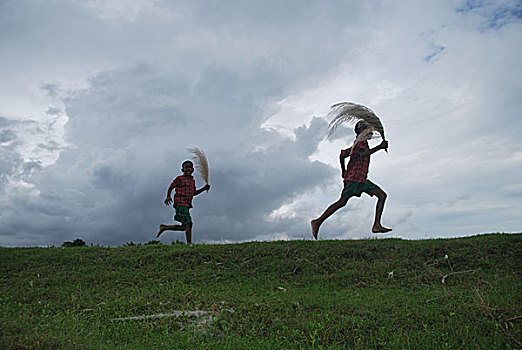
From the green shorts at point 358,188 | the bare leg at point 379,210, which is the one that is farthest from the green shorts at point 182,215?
the bare leg at point 379,210

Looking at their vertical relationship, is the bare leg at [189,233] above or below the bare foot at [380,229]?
above

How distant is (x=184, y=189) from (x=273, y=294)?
7.40 m

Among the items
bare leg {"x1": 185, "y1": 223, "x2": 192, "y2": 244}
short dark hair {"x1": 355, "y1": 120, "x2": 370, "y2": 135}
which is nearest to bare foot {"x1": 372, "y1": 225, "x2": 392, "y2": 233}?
short dark hair {"x1": 355, "y1": 120, "x2": 370, "y2": 135}

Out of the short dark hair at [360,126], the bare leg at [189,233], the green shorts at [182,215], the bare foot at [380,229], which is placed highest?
the short dark hair at [360,126]

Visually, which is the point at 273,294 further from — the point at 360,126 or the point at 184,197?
the point at 184,197

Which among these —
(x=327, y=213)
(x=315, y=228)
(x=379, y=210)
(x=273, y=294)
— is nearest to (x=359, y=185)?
(x=379, y=210)

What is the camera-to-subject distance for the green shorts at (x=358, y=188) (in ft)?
39.6

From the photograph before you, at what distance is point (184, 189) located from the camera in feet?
48.0

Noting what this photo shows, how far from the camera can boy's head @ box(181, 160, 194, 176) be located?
49.0 feet

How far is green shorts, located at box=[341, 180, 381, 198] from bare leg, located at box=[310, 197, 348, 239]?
19 centimetres

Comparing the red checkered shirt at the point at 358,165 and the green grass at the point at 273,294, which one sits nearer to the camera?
the green grass at the point at 273,294

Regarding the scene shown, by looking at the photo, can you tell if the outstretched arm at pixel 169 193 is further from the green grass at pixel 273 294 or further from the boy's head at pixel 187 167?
the green grass at pixel 273 294

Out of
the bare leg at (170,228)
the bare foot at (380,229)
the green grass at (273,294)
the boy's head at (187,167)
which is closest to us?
the green grass at (273,294)

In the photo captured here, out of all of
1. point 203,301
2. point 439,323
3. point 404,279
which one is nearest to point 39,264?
point 203,301
